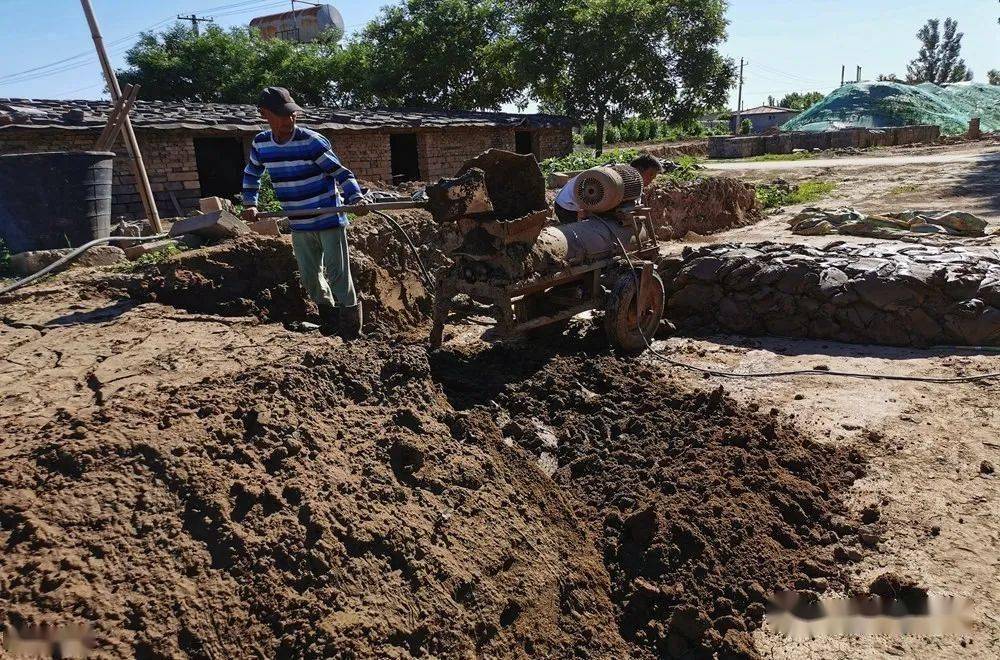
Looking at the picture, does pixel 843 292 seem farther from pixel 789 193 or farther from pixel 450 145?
pixel 450 145

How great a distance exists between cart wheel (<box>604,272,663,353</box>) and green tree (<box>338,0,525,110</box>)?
960 inches

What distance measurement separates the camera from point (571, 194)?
668 cm

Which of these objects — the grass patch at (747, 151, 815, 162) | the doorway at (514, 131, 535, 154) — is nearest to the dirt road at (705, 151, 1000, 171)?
the grass patch at (747, 151, 815, 162)

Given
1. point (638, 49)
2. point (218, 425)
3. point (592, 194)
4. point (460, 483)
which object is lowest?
point (460, 483)

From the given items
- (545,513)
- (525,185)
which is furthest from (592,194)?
(545,513)

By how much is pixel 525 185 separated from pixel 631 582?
311 cm

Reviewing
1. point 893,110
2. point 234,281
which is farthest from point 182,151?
point 893,110

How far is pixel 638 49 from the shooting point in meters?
25.8

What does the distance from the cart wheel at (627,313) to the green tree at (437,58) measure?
24.4 m

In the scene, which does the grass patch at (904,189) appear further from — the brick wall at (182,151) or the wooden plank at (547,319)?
the wooden plank at (547,319)

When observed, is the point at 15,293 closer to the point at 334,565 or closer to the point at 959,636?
the point at 334,565

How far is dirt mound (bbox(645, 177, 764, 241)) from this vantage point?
13234 mm

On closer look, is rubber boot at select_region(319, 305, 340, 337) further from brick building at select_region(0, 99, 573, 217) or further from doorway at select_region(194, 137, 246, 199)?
doorway at select_region(194, 137, 246, 199)

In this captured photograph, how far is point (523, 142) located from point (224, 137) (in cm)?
979
